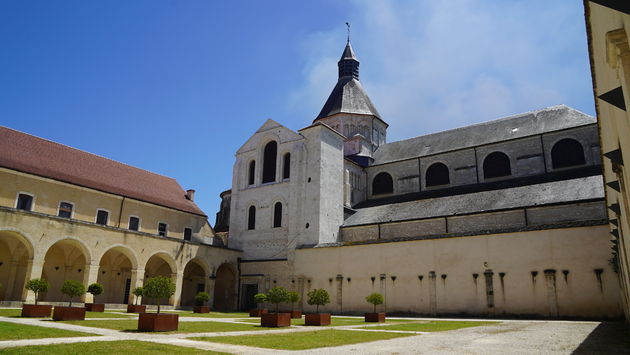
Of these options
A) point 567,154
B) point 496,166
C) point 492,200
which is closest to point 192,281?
point 492,200

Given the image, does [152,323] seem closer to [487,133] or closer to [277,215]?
[277,215]

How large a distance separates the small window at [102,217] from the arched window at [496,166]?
27433mm

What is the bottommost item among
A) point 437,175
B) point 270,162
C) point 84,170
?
point 84,170

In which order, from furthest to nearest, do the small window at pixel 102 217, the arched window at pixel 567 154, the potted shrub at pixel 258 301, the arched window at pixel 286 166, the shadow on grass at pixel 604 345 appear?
the arched window at pixel 286 166
the small window at pixel 102 217
the arched window at pixel 567 154
the potted shrub at pixel 258 301
the shadow on grass at pixel 604 345

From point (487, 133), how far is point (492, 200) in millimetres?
9113

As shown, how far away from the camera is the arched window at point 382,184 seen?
37.2m

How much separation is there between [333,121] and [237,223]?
565 inches

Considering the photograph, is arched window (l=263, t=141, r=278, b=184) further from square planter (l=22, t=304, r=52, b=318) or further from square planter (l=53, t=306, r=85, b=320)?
square planter (l=53, t=306, r=85, b=320)

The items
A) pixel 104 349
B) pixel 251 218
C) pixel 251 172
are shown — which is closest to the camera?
pixel 104 349

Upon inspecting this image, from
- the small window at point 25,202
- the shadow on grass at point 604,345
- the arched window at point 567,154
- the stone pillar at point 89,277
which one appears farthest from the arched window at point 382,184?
the shadow on grass at point 604,345

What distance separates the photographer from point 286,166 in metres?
35.4

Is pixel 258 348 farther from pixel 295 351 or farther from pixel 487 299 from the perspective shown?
pixel 487 299

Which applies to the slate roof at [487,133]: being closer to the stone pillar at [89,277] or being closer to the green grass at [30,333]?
the stone pillar at [89,277]

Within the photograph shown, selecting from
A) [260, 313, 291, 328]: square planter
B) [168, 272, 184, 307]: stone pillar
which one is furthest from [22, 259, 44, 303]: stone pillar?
[260, 313, 291, 328]: square planter
